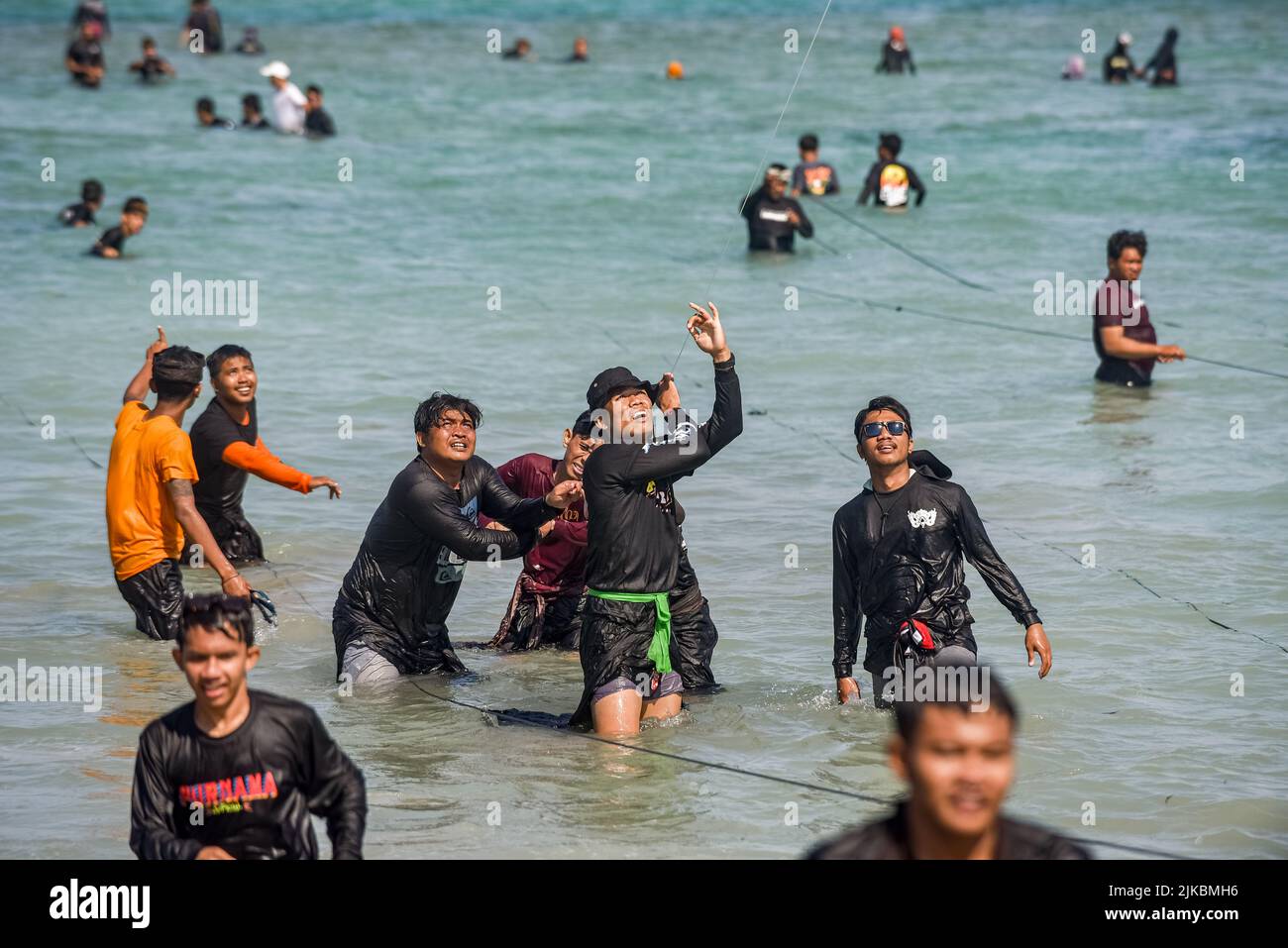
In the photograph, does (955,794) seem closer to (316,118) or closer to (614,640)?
(614,640)

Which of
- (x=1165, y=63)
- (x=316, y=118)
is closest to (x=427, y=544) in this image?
(x=316, y=118)

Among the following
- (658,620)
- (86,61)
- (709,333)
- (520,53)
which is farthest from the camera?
(520,53)

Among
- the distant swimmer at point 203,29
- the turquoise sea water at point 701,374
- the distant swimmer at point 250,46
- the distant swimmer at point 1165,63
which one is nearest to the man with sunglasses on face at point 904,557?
the turquoise sea water at point 701,374

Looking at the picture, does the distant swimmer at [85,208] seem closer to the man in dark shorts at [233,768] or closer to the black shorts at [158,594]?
the black shorts at [158,594]

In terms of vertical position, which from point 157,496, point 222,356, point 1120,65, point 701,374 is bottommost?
point 157,496

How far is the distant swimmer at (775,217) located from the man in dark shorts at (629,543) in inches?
535

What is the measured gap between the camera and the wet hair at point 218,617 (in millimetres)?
4430

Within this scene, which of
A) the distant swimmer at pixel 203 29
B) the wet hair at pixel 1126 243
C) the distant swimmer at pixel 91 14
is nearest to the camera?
the wet hair at pixel 1126 243

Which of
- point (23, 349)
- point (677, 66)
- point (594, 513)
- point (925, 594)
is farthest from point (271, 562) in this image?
point (677, 66)

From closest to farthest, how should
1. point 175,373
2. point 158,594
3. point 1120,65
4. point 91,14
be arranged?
point 175,373 < point 158,594 < point 1120,65 < point 91,14

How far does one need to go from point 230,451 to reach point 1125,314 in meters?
7.14

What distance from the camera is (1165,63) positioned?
3428 centimetres

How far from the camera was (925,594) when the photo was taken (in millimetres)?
7000

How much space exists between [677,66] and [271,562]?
28861 millimetres
